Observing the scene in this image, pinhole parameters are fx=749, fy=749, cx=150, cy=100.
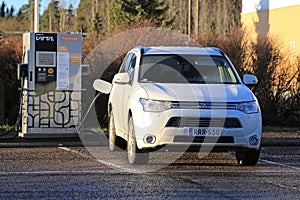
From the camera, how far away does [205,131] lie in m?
11.0

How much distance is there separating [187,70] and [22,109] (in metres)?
5.86

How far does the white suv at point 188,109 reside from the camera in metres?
11.0

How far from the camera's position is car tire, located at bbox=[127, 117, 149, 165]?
1153 centimetres

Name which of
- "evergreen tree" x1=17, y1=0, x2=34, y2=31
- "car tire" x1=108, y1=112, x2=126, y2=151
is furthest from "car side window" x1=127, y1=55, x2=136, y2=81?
"evergreen tree" x1=17, y1=0, x2=34, y2=31

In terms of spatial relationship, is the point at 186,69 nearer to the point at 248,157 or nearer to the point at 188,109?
the point at 188,109

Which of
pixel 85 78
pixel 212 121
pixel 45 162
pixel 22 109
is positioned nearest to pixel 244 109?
pixel 212 121

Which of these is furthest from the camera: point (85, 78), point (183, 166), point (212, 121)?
point (85, 78)

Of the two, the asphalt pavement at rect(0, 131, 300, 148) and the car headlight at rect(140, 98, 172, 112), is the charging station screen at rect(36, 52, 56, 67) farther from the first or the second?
the car headlight at rect(140, 98, 172, 112)

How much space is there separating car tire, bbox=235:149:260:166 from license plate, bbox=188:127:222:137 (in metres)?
0.81

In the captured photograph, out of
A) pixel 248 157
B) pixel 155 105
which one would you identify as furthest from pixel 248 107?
pixel 155 105

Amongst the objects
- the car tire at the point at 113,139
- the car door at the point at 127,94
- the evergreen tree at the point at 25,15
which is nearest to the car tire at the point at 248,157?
the car door at the point at 127,94

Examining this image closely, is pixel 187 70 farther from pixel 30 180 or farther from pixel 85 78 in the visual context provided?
pixel 85 78

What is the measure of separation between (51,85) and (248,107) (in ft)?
21.8

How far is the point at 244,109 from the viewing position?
11.3 m
